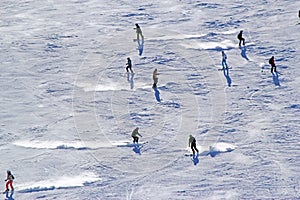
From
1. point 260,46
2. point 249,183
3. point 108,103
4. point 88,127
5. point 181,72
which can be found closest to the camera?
point 249,183

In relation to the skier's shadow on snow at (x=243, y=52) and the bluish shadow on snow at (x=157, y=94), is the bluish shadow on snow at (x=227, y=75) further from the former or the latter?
the bluish shadow on snow at (x=157, y=94)

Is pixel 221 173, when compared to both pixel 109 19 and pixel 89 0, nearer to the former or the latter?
pixel 109 19

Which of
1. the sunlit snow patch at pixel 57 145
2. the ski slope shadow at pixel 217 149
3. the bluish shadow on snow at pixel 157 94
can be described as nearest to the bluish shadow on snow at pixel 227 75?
the bluish shadow on snow at pixel 157 94

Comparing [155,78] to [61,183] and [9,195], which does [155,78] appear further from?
[9,195]

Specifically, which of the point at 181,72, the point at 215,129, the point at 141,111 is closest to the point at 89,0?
the point at 181,72

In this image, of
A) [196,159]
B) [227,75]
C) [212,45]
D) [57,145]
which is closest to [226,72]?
[227,75]

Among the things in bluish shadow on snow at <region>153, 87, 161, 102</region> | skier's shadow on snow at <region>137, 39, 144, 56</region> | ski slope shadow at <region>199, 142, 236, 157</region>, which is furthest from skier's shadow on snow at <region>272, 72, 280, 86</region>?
skier's shadow on snow at <region>137, 39, 144, 56</region>

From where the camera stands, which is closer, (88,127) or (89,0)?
(88,127)
